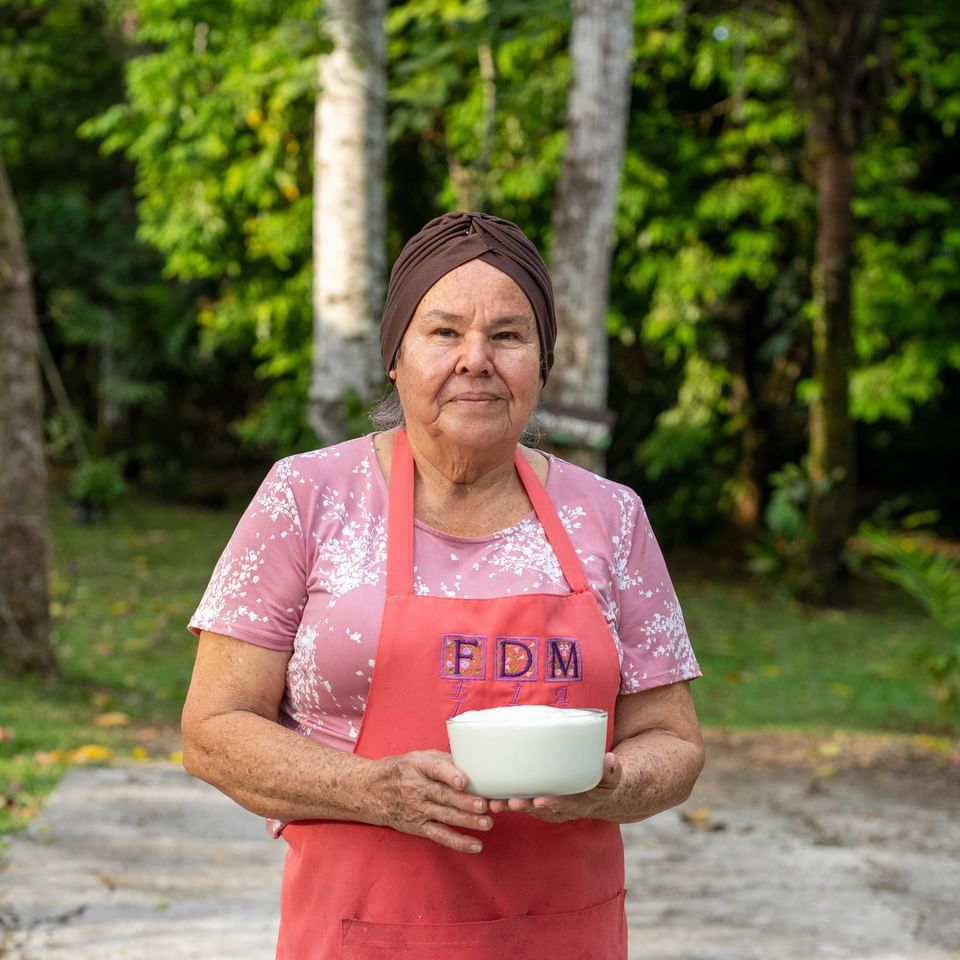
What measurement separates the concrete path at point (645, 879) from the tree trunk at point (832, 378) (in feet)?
24.4

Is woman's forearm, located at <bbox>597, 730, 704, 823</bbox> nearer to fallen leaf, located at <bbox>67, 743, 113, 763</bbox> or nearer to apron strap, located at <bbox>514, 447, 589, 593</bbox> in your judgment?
apron strap, located at <bbox>514, 447, 589, 593</bbox>

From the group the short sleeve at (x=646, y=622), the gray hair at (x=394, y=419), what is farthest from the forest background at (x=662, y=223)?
the short sleeve at (x=646, y=622)

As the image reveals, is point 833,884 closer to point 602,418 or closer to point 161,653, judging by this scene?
point 602,418

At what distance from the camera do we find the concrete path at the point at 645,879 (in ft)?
15.2

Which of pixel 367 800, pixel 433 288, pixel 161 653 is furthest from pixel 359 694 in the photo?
pixel 161 653

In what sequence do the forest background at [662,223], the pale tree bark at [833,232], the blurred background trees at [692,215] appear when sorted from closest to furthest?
the pale tree bark at [833,232]
the blurred background trees at [692,215]
the forest background at [662,223]

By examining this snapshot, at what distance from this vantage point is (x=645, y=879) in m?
5.61

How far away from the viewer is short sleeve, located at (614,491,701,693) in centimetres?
240

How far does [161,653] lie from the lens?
34.3 ft

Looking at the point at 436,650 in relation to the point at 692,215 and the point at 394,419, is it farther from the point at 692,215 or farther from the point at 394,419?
the point at 692,215

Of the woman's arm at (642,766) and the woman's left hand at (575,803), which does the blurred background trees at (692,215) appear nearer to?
the woman's arm at (642,766)

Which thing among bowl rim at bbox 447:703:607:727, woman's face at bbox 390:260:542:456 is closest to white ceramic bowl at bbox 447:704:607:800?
bowl rim at bbox 447:703:607:727

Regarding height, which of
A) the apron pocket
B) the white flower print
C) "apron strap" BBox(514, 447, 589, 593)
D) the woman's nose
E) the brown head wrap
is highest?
the brown head wrap

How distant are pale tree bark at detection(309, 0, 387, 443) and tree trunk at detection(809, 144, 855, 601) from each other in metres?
5.80
